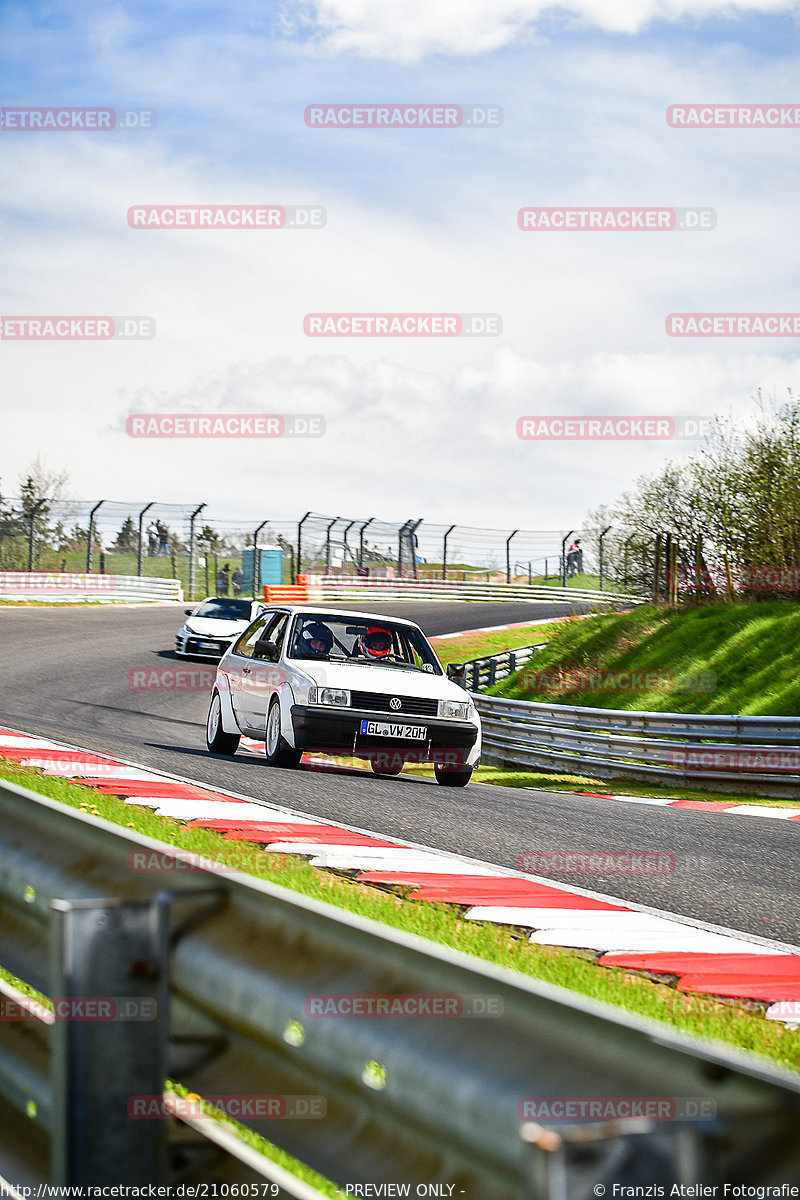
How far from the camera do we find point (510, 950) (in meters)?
4.74

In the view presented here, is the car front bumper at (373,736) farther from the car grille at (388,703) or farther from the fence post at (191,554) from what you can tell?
the fence post at (191,554)

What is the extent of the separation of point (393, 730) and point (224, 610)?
15447 mm

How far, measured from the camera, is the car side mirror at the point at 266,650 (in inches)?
438

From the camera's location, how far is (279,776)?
33.4 ft

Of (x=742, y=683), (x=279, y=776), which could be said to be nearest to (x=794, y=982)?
(x=279, y=776)

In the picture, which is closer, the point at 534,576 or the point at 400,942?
the point at 400,942

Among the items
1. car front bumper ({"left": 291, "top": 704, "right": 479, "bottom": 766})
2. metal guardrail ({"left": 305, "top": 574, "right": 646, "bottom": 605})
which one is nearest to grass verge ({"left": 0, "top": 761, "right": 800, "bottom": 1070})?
car front bumper ({"left": 291, "top": 704, "right": 479, "bottom": 766})

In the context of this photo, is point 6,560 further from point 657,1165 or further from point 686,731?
point 657,1165

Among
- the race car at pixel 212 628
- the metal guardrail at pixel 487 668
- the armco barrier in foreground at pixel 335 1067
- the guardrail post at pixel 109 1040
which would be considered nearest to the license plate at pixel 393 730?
the armco barrier in foreground at pixel 335 1067

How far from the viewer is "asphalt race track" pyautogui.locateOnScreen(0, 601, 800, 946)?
21.5 feet

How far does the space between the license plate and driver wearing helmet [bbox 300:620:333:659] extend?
1057mm

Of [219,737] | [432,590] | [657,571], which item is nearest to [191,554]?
[432,590]

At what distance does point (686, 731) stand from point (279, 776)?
605 cm

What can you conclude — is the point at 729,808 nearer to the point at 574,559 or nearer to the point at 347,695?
the point at 347,695
